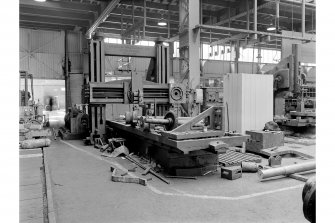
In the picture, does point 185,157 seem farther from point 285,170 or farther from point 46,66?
point 46,66

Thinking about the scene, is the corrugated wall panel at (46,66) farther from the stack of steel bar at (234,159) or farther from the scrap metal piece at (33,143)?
the stack of steel bar at (234,159)

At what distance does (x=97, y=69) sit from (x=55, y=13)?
8607mm

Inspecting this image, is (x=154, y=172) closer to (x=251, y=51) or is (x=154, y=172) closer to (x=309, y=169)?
(x=309, y=169)

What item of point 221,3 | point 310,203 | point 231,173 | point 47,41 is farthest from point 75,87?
point 310,203

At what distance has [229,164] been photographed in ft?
14.5

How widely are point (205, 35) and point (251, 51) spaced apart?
3.99 m

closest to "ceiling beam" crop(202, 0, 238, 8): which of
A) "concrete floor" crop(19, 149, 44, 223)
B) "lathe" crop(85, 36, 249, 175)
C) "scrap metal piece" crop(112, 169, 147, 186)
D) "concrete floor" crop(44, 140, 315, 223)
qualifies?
"lathe" crop(85, 36, 249, 175)

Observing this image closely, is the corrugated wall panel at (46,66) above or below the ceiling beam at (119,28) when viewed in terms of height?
below

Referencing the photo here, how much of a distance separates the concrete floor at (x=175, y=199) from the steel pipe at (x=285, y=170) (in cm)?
10

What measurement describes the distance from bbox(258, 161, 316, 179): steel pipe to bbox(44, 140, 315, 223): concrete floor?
0.10m

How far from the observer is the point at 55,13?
44.2 feet

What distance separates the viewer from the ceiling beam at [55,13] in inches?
499

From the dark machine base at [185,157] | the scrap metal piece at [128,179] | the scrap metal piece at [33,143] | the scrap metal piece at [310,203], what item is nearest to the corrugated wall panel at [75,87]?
the scrap metal piece at [33,143]

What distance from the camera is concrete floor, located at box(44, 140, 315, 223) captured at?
8.60 ft
